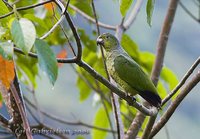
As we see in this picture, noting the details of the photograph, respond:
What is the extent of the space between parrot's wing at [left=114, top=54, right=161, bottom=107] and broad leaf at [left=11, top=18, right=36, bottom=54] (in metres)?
1.03

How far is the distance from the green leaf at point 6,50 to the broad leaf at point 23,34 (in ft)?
0.21

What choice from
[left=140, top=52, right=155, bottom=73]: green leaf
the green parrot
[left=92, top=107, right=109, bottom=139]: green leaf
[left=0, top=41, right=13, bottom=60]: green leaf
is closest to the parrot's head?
the green parrot

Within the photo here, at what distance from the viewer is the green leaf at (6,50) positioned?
3.92 feet

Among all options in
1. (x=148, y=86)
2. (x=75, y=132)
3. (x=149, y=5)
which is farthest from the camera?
(x=75, y=132)

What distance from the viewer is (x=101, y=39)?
2.43m

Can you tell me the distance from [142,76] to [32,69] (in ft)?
2.99

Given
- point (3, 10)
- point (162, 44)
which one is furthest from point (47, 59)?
point (162, 44)

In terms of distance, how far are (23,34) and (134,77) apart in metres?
1.12

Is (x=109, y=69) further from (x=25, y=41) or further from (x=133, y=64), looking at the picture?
(x=25, y=41)

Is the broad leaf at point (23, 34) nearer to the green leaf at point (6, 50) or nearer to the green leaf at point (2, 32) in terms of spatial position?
the green leaf at point (6, 50)

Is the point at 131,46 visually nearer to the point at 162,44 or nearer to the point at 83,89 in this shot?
the point at 162,44

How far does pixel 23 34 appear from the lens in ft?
3.76

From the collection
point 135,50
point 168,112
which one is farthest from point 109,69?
point 135,50

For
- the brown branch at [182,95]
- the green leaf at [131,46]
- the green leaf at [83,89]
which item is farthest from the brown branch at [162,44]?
the green leaf at [83,89]
